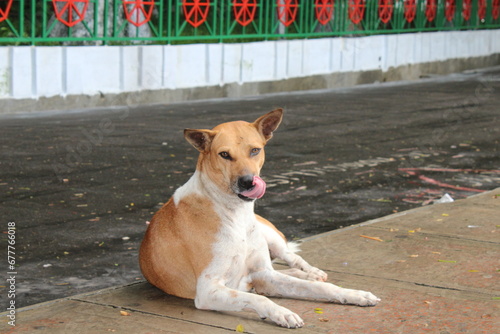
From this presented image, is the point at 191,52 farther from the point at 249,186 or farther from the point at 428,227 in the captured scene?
the point at 249,186

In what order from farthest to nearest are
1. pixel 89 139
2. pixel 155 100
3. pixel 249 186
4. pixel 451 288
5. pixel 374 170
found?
pixel 155 100
pixel 89 139
pixel 374 170
pixel 451 288
pixel 249 186

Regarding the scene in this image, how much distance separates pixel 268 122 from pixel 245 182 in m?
0.59

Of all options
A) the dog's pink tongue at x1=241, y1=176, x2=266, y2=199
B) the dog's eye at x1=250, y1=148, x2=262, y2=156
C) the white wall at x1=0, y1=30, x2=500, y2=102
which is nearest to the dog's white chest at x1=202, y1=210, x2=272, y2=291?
the dog's pink tongue at x1=241, y1=176, x2=266, y2=199

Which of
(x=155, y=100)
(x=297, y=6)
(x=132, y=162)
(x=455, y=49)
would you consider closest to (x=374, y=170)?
(x=132, y=162)

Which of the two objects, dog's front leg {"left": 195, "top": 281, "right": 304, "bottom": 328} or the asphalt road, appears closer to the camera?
dog's front leg {"left": 195, "top": 281, "right": 304, "bottom": 328}

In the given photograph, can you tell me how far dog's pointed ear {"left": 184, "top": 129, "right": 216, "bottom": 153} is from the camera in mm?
6035

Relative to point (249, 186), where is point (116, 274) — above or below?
below

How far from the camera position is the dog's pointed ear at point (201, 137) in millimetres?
6035

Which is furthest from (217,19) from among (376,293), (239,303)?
(239,303)

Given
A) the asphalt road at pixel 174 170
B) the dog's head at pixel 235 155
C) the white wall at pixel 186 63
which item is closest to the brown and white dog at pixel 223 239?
the dog's head at pixel 235 155

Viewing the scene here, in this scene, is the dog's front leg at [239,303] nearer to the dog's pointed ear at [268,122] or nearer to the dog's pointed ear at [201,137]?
the dog's pointed ear at [201,137]

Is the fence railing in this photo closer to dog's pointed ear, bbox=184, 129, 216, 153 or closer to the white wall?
the white wall

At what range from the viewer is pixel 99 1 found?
1989cm

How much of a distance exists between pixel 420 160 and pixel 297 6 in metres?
11.6
